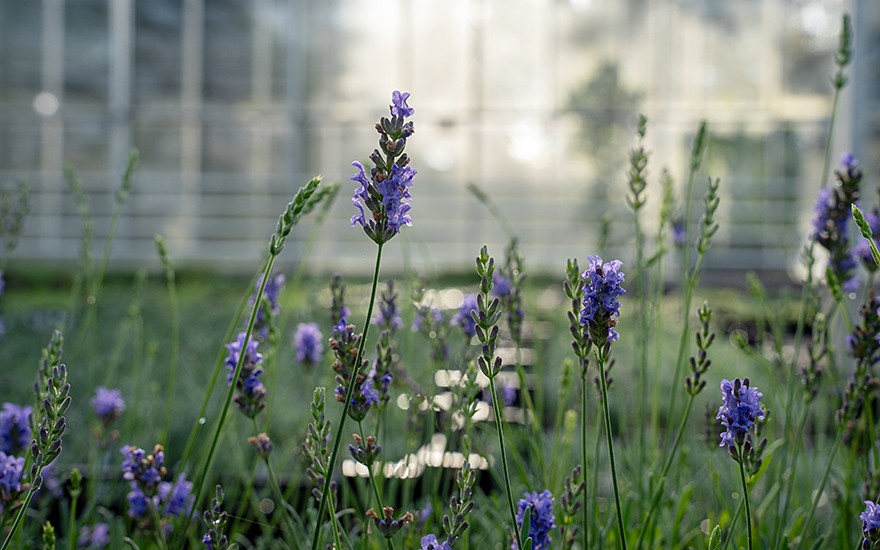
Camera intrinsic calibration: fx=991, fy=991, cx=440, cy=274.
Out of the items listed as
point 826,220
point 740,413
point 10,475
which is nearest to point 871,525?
point 740,413

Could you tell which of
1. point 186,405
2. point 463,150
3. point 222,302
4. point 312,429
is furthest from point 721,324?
point 312,429

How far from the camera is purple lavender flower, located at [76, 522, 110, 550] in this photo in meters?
1.30

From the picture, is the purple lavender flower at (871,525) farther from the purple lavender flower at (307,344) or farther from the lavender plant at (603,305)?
the purple lavender flower at (307,344)

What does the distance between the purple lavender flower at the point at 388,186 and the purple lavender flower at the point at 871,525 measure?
15.3 inches

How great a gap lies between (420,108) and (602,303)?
29.9 ft

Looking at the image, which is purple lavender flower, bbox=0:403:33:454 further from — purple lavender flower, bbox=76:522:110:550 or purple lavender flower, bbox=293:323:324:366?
purple lavender flower, bbox=293:323:324:366

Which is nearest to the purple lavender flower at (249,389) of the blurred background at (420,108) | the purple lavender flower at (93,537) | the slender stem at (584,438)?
the slender stem at (584,438)

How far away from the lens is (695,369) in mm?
830

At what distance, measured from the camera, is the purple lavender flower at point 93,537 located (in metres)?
1.30

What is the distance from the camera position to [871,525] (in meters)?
0.71

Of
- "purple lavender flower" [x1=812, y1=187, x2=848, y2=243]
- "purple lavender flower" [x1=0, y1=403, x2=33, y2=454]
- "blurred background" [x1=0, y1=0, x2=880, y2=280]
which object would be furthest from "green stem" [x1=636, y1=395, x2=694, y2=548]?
"blurred background" [x1=0, y1=0, x2=880, y2=280]

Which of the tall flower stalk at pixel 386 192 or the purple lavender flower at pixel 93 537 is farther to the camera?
the purple lavender flower at pixel 93 537

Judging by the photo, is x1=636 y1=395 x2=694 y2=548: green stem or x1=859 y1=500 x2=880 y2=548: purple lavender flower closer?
x1=859 y1=500 x2=880 y2=548: purple lavender flower

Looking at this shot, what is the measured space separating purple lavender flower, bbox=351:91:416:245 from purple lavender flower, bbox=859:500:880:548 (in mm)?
389
